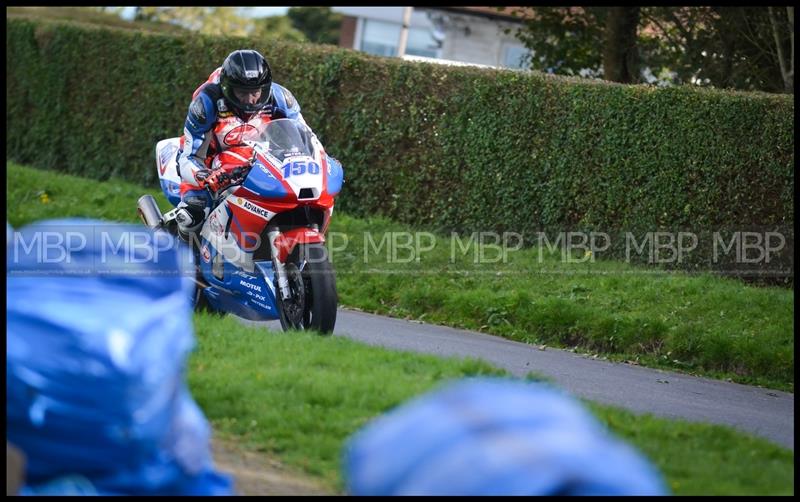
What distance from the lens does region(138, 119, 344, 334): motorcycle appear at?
369 inches

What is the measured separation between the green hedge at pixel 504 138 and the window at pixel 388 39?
3290 centimetres

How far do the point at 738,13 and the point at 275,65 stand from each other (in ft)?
21.6

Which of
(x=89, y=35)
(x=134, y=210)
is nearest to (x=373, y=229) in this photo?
(x=134, y=210)

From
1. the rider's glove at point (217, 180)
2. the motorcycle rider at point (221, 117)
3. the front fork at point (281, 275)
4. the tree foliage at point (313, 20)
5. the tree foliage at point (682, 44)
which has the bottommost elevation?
the front fork at point (281, 275)

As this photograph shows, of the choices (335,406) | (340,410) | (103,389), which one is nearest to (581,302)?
(335,406)

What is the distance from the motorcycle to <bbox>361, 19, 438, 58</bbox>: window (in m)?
44.8

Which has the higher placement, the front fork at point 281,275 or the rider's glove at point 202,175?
the rider's glove at point 202,175

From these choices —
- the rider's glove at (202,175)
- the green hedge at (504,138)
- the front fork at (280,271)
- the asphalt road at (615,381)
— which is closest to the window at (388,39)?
the green hedge at (504,138)

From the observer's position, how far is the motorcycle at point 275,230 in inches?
369

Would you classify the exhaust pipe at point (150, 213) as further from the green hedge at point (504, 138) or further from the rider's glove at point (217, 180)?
the green hedge at point (504, 138)

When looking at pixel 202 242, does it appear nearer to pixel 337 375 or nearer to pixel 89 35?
pixel 337 375

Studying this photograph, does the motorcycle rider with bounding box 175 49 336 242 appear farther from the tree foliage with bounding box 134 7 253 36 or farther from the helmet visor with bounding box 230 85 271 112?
the tree foliage with bounding box 134 7 253 36

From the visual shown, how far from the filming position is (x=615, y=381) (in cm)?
1013

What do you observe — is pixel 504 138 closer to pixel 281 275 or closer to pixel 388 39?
pixel 281 275
